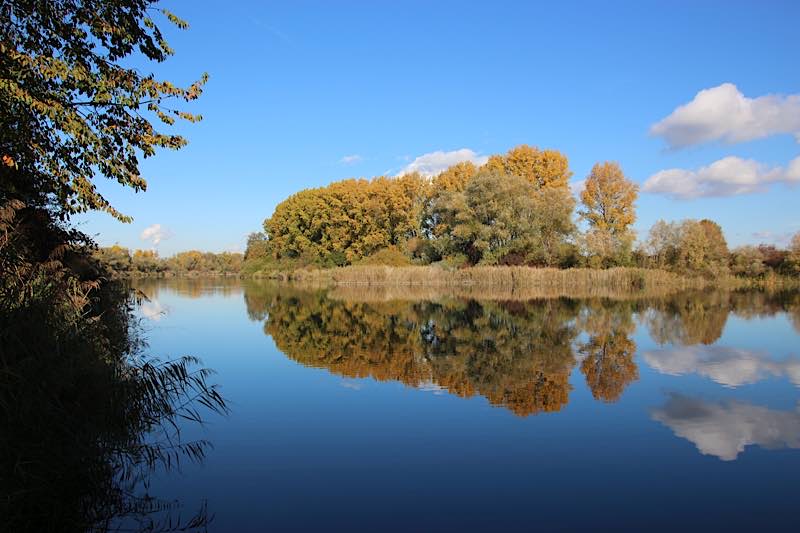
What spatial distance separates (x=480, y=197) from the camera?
42.5 metres

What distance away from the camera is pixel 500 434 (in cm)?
635

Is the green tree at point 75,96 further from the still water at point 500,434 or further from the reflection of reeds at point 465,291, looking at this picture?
the reflection of reeds at point 465,291

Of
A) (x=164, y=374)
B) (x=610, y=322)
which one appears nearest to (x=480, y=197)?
(x=610, y=322)

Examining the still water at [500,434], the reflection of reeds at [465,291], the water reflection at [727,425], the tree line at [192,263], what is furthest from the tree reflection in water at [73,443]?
the tree line at [192,263]

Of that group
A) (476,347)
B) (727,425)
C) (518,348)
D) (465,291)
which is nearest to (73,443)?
(727,425)

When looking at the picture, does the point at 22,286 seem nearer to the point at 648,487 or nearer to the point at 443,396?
the point at 443,396

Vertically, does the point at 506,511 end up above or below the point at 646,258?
below

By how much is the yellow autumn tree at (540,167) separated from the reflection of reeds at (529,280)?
44.8 ft

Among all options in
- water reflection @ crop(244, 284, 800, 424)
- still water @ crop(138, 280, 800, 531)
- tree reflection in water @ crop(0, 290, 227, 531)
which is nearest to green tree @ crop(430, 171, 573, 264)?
water reflection @ crop(244, 284, 800, 424)

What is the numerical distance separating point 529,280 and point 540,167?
16.3 m

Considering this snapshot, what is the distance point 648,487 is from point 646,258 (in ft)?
134

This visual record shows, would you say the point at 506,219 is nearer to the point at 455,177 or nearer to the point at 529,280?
the point at 529,280

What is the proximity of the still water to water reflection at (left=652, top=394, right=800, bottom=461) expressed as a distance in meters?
0.03

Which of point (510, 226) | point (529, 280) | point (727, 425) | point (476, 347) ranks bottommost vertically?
point (727, 425)
